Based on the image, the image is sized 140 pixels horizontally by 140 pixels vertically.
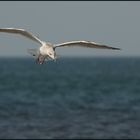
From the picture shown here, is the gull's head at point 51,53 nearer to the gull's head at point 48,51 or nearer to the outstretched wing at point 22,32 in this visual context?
the gull's head at point 48,51

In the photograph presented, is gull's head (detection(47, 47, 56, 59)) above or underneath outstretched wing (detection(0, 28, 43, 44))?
underneath

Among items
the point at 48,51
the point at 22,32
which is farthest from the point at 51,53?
the point at 22,32

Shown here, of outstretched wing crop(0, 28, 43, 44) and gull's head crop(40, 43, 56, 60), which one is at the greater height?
outstretched wing crop(0, 28, 43, 44)

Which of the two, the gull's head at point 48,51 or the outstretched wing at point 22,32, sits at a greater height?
the outstretched wing at point 22,32

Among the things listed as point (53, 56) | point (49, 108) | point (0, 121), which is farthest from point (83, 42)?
point (49, 108)

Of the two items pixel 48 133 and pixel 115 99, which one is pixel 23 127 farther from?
pixel 115 99

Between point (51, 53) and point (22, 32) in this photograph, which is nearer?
point (51, 53)

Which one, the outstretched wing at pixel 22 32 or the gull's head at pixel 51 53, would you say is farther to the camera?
the outstretched wing at pixel 22 32

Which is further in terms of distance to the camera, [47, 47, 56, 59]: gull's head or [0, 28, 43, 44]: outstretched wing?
[0, 28, 43, 44]: outstretched wing

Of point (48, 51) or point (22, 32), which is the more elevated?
point (22, 32)

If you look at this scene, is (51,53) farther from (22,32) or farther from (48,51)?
(22,32)

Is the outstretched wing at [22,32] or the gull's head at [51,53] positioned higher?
the outstretched wing at [22,32]

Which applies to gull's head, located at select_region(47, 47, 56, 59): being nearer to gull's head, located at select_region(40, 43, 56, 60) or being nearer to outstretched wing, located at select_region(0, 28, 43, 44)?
gull's head, located at select_region(40, 43, 56, 60)

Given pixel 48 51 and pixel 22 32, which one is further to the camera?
pixel 22 32
